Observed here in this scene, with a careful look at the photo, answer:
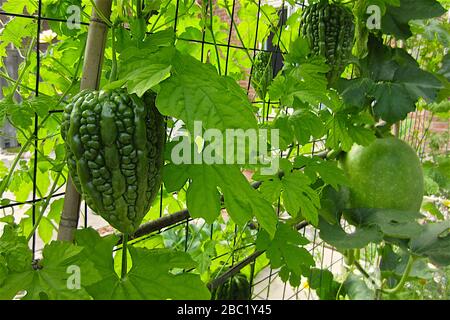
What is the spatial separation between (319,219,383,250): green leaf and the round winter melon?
0.11 metres

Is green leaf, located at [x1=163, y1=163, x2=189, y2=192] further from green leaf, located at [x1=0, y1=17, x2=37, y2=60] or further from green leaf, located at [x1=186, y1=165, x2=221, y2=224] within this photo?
green leaf, located at [x1=0, y1=17, x2=37, y2=60]

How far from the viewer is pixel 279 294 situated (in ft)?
7.66

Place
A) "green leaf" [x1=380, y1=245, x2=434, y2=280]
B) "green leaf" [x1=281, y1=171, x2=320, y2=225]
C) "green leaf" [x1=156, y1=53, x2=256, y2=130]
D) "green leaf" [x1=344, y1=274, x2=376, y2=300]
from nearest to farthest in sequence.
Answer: "green leaf" [x1=156, y1=53, x2=256, y2=130], "green leaf" [x1=281, y1=171, x2=320, y2=225], "green leaf" [x1=380, y1=245, x2=434, y2=280], "green leaf" [x1=344, y1=274, x2=376, y2=300]

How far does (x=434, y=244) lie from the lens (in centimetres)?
117

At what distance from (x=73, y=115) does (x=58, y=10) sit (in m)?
0.42

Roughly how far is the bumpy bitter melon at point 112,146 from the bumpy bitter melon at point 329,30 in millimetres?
595

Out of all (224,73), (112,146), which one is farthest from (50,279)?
(224,73)

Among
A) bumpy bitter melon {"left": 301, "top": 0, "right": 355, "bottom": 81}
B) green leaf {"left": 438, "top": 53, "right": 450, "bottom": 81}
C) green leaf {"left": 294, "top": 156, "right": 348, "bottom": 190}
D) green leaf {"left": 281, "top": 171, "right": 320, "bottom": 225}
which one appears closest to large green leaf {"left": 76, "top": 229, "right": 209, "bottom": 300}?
green leaf {"left": 281, "top": 171, "right": 320, "bottom": 225}

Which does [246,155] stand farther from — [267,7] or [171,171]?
[267,7]

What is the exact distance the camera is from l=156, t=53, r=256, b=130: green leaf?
435 mm

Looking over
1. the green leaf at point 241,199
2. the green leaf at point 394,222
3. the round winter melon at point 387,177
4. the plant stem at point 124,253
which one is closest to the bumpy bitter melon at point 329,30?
the round winter melon at point 387,177

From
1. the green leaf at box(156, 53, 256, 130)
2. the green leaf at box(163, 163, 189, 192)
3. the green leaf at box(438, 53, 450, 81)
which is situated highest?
the green leaf at box(438, 53, 450, 81)

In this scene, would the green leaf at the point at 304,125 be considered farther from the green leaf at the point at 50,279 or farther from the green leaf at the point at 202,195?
the green leaf at the point at 50,279

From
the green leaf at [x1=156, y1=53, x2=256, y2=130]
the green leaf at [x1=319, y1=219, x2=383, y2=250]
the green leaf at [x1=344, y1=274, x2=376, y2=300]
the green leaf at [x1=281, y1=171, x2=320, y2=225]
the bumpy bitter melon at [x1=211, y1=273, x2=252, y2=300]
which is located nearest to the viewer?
the green leaf at [x1=156, y1=53, x2=256, y2=130]
